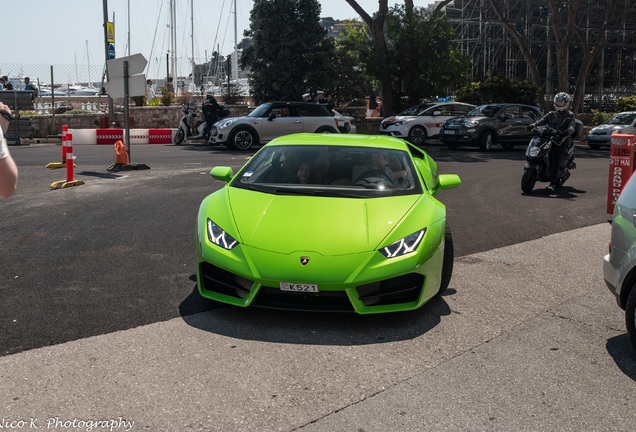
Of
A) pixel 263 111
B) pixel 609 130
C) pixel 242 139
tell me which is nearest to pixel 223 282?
pixel 242 139

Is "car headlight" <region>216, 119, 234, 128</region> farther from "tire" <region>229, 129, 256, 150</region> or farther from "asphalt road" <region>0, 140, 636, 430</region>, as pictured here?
"asphalt road" <region>0, 140, 636, 430</region>

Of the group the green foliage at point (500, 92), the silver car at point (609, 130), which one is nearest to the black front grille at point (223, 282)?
the silver car at point (609, 130)

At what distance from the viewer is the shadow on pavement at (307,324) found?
4703mm

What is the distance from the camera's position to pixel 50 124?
25672 mm

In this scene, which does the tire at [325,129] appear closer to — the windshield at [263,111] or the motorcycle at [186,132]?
the windshield at [263,111]

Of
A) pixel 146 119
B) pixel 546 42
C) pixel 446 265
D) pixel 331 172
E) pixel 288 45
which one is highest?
pixel 546 42

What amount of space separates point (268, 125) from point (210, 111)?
3.83 metres

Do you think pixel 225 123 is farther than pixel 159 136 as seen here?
No

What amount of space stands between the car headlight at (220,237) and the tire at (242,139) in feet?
50.6

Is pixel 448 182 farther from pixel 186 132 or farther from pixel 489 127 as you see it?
pixel 186 132

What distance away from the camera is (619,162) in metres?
10.1

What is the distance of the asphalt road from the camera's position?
A: 357 cm

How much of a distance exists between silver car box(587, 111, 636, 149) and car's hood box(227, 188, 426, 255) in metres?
21.3

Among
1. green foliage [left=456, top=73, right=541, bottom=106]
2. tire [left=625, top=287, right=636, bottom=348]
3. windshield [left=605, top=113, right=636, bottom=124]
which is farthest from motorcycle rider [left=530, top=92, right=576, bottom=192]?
green foliage [left=456, top=73, right=541, bottom=106]
